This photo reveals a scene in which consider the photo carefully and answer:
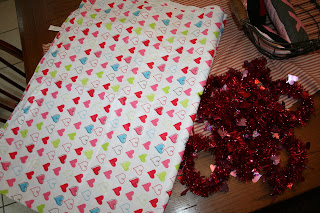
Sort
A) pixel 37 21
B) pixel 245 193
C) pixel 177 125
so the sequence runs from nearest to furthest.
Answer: pixel 245 193, pixel 177 125, pixel 37 21

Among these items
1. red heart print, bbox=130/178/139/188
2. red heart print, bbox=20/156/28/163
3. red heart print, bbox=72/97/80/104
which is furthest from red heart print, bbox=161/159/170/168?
red heart print, bbox=20/156/28/163

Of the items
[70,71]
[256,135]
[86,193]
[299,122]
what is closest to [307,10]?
[299,122]

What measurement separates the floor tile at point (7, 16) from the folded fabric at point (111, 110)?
113 centimetres

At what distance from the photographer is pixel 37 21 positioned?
4.52ft

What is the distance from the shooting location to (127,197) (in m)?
1.00

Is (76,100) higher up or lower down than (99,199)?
higher up

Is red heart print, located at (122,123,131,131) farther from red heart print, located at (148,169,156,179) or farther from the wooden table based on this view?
the wooden table

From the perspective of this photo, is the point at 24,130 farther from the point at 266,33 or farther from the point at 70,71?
the point at 266,33

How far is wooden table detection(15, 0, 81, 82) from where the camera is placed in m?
1.31

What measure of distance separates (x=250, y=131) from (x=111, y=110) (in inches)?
23.2

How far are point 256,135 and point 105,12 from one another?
954 mm

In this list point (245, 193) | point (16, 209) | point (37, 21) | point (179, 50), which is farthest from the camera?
point (16, 209)

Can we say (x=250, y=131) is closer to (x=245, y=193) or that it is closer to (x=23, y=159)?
(x=245, y=193)

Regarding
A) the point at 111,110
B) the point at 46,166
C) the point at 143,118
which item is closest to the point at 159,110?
the point at 143,118
